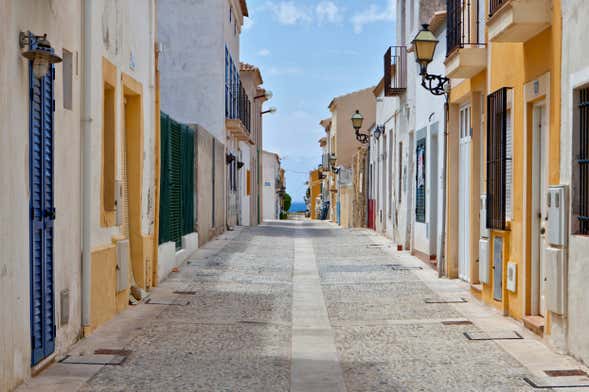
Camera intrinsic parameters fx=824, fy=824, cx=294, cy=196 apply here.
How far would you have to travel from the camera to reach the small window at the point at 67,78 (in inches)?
290

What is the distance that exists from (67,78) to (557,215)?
14.8 ft

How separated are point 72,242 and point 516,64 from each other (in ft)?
16.5

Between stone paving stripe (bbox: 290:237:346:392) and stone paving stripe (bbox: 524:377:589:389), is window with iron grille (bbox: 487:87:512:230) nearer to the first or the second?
stone paving stripe (bbox: 290:237:346:392)

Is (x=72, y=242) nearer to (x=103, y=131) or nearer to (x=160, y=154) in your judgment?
(x=103, y=131)

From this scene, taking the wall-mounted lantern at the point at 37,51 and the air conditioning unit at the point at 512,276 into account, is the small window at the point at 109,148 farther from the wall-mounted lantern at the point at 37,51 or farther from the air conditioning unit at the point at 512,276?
the air conditioning unit at the point at 512,276

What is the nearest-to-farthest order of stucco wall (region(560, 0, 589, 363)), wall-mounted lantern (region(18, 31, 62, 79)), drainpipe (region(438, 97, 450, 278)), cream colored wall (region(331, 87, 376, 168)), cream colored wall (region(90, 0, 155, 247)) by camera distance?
1. wall-mounted lantern (region(18, 31, 62, 79))
2. stucco wall (region(560, 0, 589, 363))
3. cream colored wall (region(90, 0, 155, 247))
4. drainpipe (region(438, 97, 450, 278))
5. cream colored wall (region(331, 87, 376, 168))

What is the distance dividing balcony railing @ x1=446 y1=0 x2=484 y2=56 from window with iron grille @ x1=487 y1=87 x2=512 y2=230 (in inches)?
58.5

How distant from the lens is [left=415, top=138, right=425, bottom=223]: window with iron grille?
1642cm

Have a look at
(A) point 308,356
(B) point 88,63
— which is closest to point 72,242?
(B) point 88,63

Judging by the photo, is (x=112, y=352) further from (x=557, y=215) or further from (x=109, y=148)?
(x=557, y=215)

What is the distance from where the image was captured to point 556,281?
280 inches

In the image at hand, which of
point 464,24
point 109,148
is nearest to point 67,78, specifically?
point 109,148

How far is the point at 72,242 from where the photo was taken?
7465 millimetres

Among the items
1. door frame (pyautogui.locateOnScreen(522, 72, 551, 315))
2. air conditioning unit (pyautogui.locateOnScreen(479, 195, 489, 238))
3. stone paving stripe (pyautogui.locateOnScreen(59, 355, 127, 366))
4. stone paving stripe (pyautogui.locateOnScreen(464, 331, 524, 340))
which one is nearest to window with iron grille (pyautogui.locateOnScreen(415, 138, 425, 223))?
air conditioning unit (pyautogui.locateOnScreen(479, 195, 489, 238))
